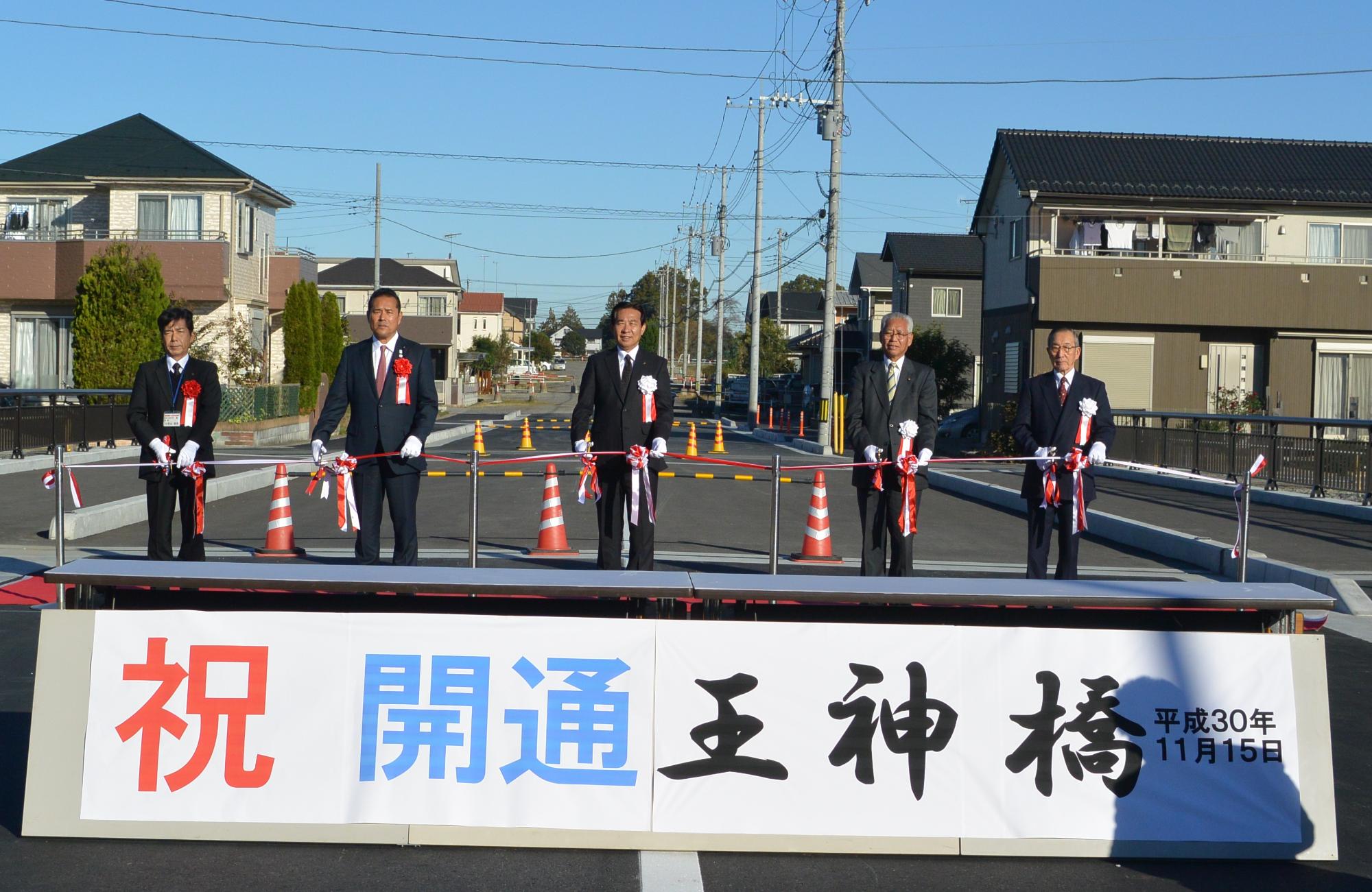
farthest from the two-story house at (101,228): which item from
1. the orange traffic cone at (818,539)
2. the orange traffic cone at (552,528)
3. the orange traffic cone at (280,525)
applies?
the orange traffic cone at (818,539)

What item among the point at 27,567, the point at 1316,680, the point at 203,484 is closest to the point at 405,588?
the point at 1316,680

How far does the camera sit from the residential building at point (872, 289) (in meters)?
65.5

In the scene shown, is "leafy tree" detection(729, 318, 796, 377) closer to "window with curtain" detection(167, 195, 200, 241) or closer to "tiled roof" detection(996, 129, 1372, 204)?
"tiled roof" detection(996, 129, 1372, 204)

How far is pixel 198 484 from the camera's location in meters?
8.73

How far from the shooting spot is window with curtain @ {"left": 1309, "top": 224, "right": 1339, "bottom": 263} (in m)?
35.8

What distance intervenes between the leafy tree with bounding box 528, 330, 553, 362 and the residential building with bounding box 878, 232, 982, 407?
99602mm

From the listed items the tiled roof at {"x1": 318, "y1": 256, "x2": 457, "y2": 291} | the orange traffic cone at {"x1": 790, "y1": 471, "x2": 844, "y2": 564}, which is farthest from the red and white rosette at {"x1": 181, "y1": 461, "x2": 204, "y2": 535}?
the tiled roof at {"x1": 318, "y1": 256, "x2": 457, "y2": 291}

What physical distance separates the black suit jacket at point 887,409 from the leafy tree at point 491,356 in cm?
7859

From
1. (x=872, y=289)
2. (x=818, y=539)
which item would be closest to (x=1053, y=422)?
(x=818, y=539)

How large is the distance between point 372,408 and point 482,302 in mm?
124781

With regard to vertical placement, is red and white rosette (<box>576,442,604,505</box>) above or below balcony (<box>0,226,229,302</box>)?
below

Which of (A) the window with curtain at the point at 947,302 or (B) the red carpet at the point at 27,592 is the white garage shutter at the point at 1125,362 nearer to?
(A) the window with curtain at the point at 947,302

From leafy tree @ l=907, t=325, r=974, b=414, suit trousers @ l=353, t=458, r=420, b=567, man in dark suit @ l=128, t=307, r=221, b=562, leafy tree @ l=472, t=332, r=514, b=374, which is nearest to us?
suit trousers @ l=353, t=458, r=420, b=567

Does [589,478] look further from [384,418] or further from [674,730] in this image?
[674,730]
